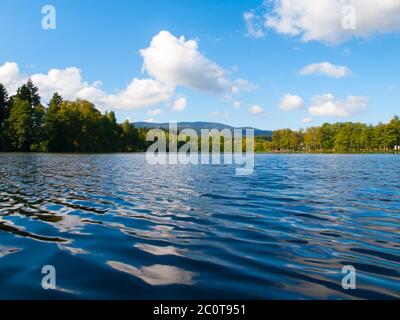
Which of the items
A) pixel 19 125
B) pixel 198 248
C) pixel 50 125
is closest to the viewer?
pixel 198 248

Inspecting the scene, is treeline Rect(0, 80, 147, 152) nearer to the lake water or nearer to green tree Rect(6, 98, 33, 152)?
green tree Rect(6, 98, 33, 152)

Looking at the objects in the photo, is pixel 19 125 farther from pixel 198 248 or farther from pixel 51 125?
pixel 198 248

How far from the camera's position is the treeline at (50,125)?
100250 mm

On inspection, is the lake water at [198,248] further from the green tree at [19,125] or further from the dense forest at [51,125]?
the dense forest at [51,125]

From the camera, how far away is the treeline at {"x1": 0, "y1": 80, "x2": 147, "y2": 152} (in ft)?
329

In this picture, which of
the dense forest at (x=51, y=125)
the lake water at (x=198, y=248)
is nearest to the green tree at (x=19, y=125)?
the dense forest at (x=51, y=125)

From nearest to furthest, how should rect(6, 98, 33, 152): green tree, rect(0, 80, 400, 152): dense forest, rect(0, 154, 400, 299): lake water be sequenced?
rect(0, 154, 400, 299): lake water → rect(6, 98, 33, 152): green tree → rect(0, 80, 400, 152): dense forest

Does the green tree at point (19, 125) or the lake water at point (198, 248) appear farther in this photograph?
the green tree at point (19, 125)

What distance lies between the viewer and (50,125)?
10612cm

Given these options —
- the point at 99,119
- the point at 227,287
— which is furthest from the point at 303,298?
the point at 99,119

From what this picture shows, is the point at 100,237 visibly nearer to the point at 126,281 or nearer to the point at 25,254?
the point at 25,254

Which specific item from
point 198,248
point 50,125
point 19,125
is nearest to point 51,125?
point 50,125

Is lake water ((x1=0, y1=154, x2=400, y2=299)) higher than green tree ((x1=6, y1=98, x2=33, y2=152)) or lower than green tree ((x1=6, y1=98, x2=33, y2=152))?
lower

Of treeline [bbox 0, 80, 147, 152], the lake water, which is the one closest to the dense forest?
treeline [bbox 0, 80, 147, 152]
